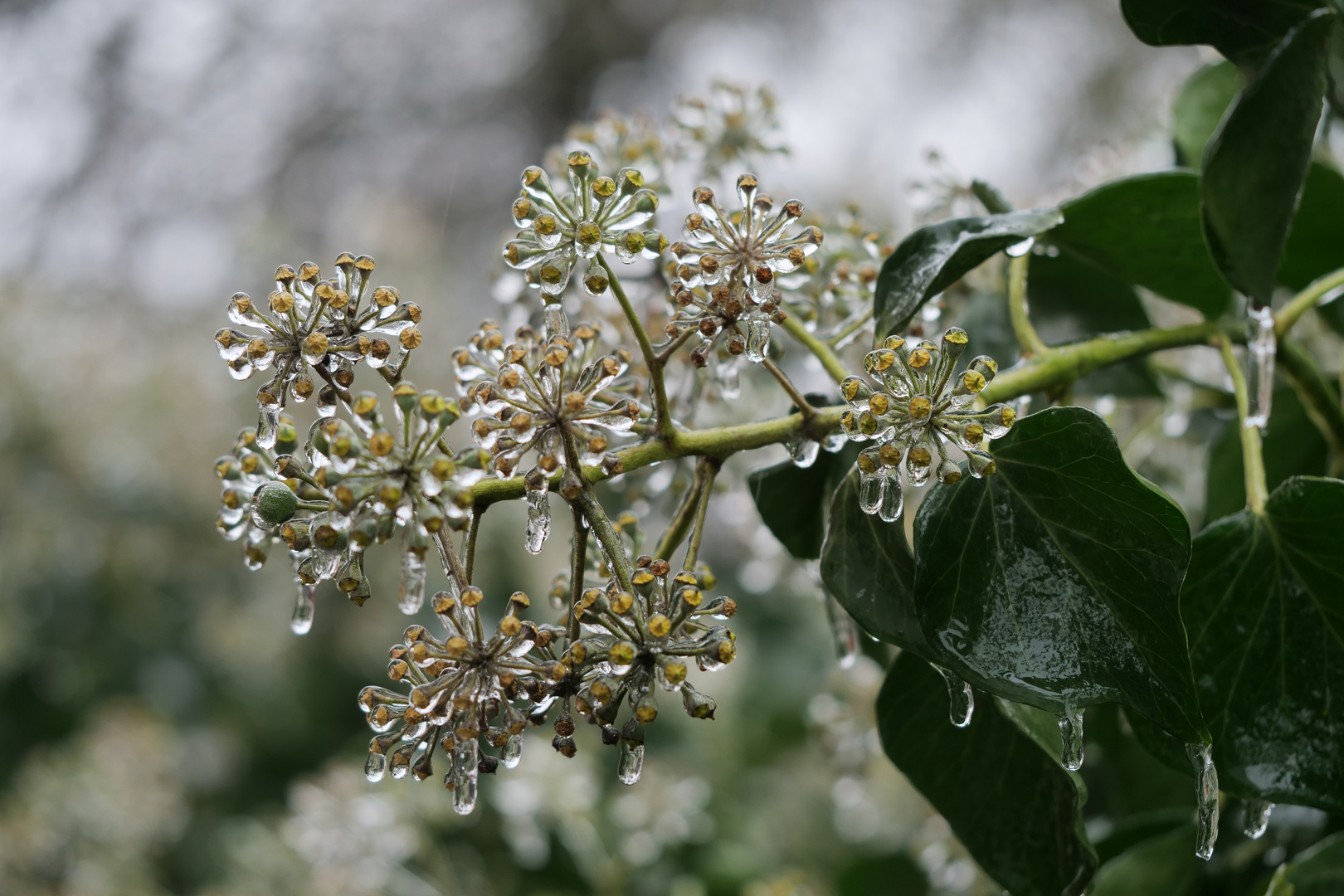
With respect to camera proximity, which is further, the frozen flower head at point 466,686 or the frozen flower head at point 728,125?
the frozen flower head at point 728,125

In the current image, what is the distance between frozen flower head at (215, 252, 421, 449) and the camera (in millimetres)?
302

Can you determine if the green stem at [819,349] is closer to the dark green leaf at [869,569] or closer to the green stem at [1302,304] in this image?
the dark green leaf at [869,569]

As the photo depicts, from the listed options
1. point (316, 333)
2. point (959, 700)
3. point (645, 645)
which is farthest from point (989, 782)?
point (316, 333)

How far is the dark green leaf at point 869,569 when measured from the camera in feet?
1.06

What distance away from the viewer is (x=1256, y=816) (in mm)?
351

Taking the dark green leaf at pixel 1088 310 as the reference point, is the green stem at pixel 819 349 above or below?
below

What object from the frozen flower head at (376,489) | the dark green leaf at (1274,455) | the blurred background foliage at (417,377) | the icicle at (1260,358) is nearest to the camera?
the frozen flower head at (376,489)

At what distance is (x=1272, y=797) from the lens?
1.10 ft

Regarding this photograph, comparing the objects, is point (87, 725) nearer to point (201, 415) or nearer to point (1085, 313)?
point (201, 415)

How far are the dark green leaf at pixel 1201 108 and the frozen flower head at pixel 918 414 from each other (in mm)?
322

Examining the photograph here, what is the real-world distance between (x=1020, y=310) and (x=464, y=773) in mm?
268

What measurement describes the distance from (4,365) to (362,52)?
1609 mm

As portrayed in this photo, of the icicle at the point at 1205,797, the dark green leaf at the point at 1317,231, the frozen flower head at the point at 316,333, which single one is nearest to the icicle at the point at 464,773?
the frozen flower head at the point at 316,333

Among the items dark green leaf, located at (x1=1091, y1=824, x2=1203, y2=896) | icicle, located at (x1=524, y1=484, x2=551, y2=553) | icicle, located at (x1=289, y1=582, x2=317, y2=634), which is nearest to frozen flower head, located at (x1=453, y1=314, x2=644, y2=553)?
icicle, located at (x1=524, y1=484, x2=551, y2=553)
